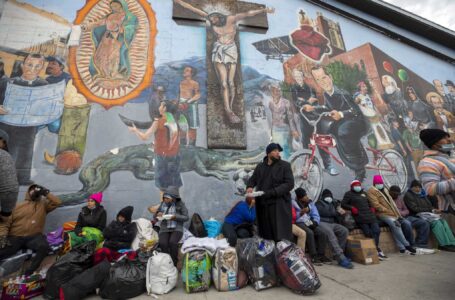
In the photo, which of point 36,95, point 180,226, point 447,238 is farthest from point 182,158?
point 447,238

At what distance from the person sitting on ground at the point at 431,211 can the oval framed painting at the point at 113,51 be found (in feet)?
23.2

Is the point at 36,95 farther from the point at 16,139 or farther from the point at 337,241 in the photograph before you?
the point at 337,241

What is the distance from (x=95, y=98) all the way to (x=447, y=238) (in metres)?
8.52

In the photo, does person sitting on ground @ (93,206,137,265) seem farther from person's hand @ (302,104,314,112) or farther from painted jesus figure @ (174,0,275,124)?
person's hand @ (302,104,314,112)

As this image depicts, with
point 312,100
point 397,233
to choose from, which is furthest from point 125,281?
point 312,100

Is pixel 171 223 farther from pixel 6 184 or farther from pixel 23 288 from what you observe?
pixel 6 184

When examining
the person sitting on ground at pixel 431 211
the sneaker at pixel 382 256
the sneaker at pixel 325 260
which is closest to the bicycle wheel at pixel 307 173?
the sneaker at pixel 382 256

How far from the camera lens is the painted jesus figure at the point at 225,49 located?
6.47 metres

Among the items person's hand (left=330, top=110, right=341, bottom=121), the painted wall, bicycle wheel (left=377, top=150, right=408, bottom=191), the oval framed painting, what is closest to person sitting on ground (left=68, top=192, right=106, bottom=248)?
the painted wall

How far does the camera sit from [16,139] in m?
5.18

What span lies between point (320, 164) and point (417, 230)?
8.20 feet

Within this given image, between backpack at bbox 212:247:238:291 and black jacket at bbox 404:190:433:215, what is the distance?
4.93 metres

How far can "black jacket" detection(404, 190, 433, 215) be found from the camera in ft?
18.8

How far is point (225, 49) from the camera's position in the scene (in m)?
6.93
